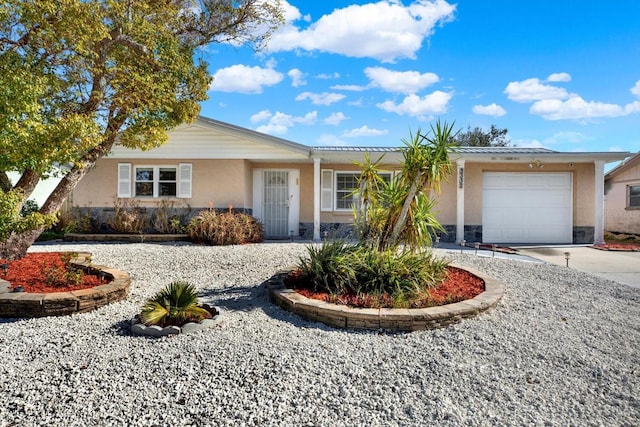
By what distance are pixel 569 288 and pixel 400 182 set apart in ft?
9.88

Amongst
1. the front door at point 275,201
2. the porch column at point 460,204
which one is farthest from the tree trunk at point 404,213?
the front door at point 275,201

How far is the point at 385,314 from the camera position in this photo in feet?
12.6

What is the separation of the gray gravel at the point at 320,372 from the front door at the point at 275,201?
27.2 ft

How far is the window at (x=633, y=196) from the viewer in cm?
1530

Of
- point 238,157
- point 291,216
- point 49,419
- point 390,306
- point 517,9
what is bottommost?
point 49,419

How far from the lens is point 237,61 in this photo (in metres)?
9.68

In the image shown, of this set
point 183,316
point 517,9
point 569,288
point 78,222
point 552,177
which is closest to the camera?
point 183,316

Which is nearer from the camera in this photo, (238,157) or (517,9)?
(517,9)

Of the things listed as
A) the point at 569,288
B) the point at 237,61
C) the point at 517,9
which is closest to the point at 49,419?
the point at 569,288

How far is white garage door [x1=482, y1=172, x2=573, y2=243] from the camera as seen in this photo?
12391 millimetres

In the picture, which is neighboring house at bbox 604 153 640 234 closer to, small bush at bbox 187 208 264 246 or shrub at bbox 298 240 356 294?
small bush at bbox 187 208 264 246

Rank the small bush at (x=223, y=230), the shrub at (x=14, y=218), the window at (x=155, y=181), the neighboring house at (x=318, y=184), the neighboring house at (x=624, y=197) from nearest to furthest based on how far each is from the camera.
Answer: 1. the shrub at (x=14, y=218)
2. the small bush at (x=223, y=230)
3. the neighboring house at (x=318, y=184)
4. the window at (x=155, y=181)
5. the neighboring house at (x=624, y=197)

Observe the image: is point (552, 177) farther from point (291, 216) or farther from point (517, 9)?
point (291, 216)

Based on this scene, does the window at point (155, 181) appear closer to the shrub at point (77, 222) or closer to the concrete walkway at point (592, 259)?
the shrub at point (77, 222)
